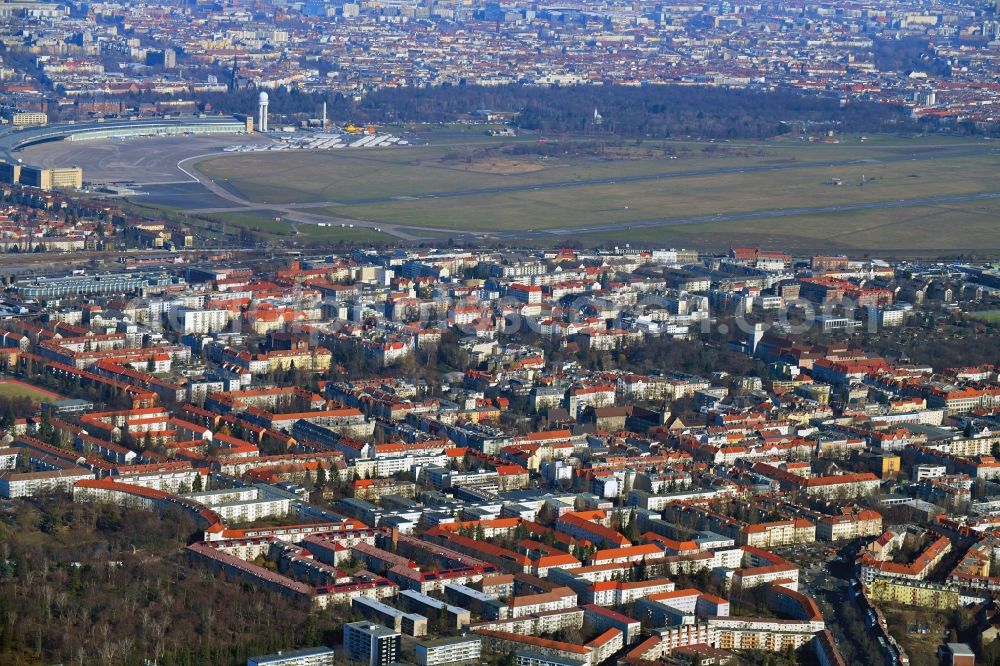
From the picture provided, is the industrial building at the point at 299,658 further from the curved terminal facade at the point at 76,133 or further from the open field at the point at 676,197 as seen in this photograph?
the curved terminal facade at the point at 76,133

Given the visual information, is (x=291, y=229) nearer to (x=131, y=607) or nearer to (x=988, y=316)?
(x=988, y=316)

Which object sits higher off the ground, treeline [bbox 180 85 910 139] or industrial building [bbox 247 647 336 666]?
industrial building [bbox 247 647 336 666]

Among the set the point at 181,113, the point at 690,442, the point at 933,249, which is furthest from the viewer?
the point at 181,113

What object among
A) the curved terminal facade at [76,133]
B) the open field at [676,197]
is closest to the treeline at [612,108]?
the curved terminal facade at [76,133]

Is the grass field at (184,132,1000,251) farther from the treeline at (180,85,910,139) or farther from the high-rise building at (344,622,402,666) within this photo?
the high-rise building at (344,622,402,666)

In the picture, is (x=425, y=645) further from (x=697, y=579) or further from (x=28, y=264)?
(x=28, y=264)

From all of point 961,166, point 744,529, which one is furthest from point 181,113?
point 744,529

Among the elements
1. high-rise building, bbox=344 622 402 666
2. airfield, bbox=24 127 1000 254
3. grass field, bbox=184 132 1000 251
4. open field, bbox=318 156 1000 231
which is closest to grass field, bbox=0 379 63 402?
high-rise building, bbox=344 622 402 666
